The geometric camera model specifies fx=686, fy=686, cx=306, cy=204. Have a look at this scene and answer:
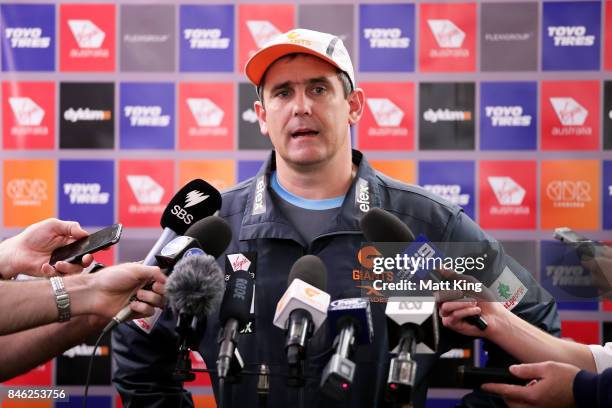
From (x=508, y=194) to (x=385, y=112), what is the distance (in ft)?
2.11

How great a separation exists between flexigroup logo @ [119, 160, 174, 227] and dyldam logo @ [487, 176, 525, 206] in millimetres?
1417

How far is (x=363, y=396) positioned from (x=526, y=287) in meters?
0.52

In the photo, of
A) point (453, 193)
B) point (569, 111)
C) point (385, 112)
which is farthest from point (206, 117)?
point (569, 111)

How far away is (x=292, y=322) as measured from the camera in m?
1.09

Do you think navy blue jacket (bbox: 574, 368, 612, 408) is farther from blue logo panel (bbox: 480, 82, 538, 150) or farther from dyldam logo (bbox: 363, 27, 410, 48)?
dyldam logo (bbox: 363, 27, 410, 48)

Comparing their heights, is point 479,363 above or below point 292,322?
below

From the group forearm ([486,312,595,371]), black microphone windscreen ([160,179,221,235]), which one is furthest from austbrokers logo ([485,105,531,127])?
black microphone windscreen ([160,179,221,235])

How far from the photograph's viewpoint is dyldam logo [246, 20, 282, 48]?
119 inches

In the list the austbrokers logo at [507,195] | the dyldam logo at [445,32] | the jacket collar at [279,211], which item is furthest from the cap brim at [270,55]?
the austbrokers logo at [507,195]

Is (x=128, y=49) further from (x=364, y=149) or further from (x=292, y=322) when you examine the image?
(x=292, y=322)

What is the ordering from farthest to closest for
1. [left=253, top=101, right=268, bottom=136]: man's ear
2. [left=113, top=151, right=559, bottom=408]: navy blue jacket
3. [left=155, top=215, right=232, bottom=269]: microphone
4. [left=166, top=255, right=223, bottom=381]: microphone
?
[left=253, top=101, right=268, bottom=136]: man's ear
[left=113, top=151, right=559, bottom=408]: navy blue jacket
[left=155, top=215, right=232, bottom=269]: microphone
[left=166, top=255, right=223, bottom=381]: microphone

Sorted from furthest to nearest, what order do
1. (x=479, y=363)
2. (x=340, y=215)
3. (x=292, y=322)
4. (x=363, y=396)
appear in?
(x=479, y=363), (x=340, y=215), (x=363, y=396), (x=292, y=322)

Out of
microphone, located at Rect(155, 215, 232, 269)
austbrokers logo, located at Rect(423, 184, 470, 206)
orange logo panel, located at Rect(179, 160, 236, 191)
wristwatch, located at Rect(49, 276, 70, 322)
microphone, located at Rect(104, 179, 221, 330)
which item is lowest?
wristwatch, located at Rect(49, 276, 70, 322)

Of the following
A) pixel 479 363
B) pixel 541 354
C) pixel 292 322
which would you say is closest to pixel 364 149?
pixel 479 363
